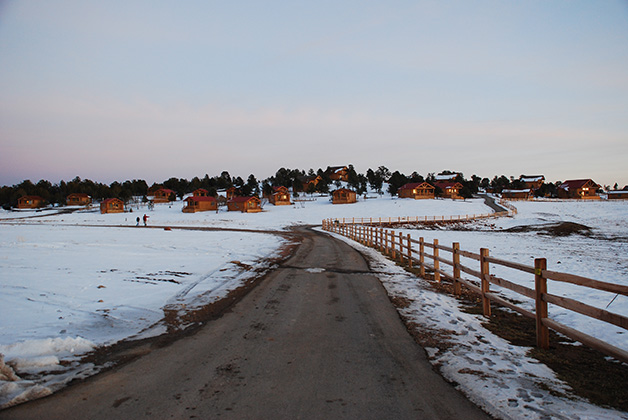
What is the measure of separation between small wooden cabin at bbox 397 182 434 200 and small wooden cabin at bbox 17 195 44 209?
112973mm

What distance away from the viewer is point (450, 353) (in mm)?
5211

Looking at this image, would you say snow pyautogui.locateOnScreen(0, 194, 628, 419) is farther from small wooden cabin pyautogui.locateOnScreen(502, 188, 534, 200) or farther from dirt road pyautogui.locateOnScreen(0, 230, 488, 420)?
small wooden cabin pyautogui.locateOnScreen(502, 188, 534, 200)

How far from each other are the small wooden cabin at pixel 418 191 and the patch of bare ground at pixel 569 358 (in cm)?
9155

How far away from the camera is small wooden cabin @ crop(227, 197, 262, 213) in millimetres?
81938

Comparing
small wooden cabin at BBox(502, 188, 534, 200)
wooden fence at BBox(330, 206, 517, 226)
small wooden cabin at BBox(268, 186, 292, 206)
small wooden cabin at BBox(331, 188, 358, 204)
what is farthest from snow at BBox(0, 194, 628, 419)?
small wooden cabin at BBox(502, 188, 534, 200)

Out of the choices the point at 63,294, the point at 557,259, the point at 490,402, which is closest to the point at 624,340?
the point at 490,402

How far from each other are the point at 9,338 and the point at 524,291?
8.65 metres

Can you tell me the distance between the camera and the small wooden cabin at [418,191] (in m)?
95.9

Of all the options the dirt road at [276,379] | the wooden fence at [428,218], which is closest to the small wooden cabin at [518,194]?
the wooden fence at [428,218]

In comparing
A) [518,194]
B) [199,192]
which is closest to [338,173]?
[518,194]

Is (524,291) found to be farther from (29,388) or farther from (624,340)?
(29,388)

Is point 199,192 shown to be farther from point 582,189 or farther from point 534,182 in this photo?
point 534,182

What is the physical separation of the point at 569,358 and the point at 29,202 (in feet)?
446

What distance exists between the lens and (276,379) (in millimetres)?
4320
